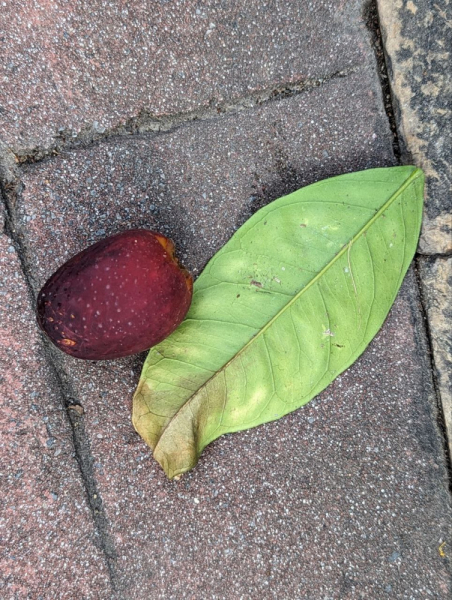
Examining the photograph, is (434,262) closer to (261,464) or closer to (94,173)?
(261,464)

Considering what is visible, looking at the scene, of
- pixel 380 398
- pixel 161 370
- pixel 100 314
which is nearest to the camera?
pixel 100 314

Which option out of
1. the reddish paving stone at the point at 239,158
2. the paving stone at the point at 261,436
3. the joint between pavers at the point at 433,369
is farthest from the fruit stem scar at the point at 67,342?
the joint between pavers at the point at 433,369

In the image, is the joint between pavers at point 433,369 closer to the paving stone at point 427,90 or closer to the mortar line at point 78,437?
the paving stone at point 427,90

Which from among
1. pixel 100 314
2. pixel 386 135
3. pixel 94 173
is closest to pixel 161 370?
pixel 100 314

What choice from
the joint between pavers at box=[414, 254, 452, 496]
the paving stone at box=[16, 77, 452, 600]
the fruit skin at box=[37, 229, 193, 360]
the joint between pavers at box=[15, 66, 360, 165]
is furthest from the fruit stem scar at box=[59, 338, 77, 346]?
the joint between pavers at box=[414, 254, 452, 496]

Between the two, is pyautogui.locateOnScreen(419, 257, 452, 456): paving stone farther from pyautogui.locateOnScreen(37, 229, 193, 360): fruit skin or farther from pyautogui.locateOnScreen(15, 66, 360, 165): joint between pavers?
pyautogui.locateOnScreen(37, 229, 193, 360): fruit skin

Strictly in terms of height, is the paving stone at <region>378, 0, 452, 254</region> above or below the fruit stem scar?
above
